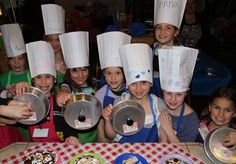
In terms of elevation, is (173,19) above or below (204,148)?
above

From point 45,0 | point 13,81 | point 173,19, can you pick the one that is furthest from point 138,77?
point 45,0

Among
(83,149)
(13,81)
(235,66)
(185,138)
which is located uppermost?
(13,81)

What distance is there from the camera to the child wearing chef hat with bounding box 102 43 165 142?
57.6 inches

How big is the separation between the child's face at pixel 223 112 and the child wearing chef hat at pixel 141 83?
414 mm

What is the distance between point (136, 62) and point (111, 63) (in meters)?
0.22

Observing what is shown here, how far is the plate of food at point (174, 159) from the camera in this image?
1232 mm

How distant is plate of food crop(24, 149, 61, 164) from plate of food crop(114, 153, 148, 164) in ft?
1.06

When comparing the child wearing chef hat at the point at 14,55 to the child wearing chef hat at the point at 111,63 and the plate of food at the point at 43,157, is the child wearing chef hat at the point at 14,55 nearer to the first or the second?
the child wearing chef hat at the point at 111,63

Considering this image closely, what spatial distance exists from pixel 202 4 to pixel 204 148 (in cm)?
524

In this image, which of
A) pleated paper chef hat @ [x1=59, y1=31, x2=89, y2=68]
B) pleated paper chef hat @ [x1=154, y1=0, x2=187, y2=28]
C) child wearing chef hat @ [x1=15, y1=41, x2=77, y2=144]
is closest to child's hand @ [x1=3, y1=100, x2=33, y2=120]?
child wearing chef hat @ [x1=15, y1=41, x2=77, y2=144]

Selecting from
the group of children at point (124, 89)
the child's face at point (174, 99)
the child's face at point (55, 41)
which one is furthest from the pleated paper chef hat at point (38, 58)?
the child's face at point (174, 99)

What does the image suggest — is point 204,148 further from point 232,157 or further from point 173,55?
point 173,55

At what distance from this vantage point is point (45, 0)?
4.55 m

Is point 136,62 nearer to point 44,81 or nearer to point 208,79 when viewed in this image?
point 44,81
